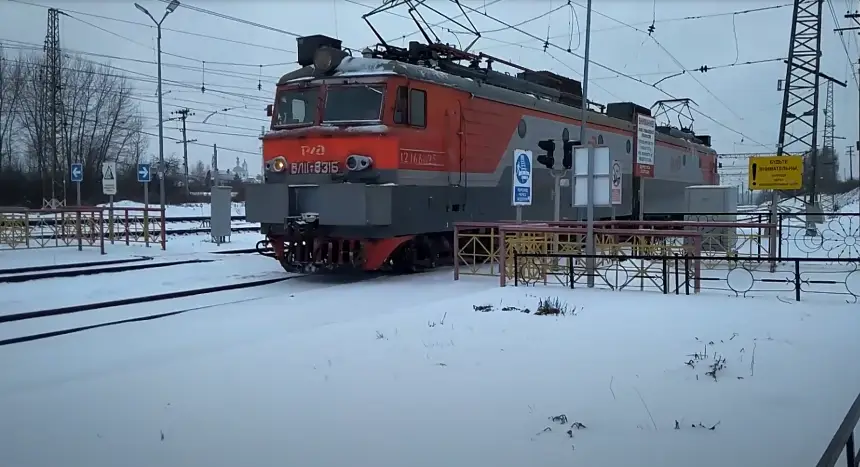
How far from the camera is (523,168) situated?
13.8 meters

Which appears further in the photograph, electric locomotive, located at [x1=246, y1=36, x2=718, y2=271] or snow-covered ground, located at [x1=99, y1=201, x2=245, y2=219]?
snow-covered ground, located at [x1=99, y1=201, x2=245, y2=219]

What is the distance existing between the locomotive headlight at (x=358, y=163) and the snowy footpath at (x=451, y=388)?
385cm

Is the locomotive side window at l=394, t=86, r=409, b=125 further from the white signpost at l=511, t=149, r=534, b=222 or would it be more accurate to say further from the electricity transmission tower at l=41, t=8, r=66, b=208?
the electricity transmission tower at l=41, t=8, r=66, b=208

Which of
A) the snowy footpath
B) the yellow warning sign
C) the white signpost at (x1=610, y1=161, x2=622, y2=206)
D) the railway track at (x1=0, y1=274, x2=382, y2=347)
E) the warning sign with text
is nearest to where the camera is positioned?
the snowy footpath

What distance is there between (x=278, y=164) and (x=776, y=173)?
34.1 feet

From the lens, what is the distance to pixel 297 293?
12.3m

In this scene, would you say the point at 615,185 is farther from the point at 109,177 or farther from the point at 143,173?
the point at 143,173

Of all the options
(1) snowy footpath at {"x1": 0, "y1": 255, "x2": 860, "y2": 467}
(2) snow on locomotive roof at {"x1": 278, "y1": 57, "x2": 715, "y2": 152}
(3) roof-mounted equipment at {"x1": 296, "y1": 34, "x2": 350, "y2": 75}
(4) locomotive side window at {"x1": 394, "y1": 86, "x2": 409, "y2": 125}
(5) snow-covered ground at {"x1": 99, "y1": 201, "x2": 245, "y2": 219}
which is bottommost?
(1) snowy footpath at {"x1": 0, "y1": 255, "x2": 860, "y2": 467}

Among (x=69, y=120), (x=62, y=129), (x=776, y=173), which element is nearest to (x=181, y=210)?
(x=69, y=120)

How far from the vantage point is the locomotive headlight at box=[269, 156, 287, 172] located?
45.2ft

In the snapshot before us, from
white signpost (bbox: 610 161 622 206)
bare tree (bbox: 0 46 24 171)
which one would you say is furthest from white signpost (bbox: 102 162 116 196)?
white signpost (bbox: 610 161 622 206)

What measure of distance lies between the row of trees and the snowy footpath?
53.7ft

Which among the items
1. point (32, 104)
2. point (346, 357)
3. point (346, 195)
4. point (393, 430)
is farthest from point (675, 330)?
point (32, 104)

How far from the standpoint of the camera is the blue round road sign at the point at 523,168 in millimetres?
13789
